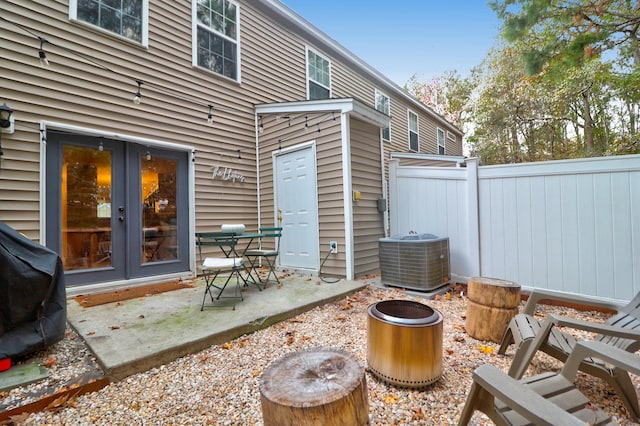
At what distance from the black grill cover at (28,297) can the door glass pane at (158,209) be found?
2.03 m

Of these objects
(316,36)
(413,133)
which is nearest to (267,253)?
(316,36)

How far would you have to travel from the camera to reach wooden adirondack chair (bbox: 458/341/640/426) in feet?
3.26

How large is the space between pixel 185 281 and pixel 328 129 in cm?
330

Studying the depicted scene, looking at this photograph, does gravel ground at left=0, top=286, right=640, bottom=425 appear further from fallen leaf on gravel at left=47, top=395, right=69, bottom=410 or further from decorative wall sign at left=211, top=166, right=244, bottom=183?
decorative wall sign at left=211, top=166, right=244, bottom=183

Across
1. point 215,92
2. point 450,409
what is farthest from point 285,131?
point 450,409

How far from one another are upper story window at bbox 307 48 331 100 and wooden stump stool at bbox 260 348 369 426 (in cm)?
658

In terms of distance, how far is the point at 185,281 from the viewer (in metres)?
4.46

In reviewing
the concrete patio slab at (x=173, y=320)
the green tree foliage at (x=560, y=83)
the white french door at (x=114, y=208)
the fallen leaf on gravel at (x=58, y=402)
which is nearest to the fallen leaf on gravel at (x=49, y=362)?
the concrete patio slab at (x=173, y=320)

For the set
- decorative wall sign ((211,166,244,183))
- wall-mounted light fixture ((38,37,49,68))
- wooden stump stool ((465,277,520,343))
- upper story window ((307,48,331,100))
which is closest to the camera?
wooden stump stool ((465,277,520,343))

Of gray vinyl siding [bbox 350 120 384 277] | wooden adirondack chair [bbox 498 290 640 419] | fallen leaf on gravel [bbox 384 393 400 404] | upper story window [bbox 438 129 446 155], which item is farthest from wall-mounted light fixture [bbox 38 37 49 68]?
upper story window [bbox 438 129 446 155]

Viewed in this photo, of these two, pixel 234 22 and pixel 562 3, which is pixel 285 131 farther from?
pixel 562 3

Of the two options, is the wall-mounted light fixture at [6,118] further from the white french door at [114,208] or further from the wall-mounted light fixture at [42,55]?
the wall-mounted light fixture at [42,55]

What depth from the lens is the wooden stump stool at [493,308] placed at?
2467 millimetres

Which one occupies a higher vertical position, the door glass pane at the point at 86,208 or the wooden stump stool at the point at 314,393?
the door glass pane at the point at 86,208
